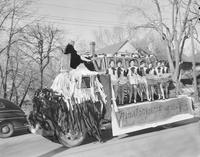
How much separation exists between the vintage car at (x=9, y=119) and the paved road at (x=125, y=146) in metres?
0.43

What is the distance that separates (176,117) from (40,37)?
22216 millimetres

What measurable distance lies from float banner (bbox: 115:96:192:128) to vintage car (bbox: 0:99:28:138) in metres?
3.87

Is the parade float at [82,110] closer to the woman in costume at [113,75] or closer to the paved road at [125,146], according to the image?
the woman in costume at [113,75]

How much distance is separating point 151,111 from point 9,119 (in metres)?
5.17

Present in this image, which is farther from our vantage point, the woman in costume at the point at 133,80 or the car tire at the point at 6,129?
the car tire at the point at 6,129

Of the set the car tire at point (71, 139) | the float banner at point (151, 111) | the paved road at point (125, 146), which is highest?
the float banner at point (151, 111)

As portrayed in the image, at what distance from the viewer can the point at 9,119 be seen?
8906 millimetres

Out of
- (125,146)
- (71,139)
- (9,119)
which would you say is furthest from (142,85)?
(9,119)

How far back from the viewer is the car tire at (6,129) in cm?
880

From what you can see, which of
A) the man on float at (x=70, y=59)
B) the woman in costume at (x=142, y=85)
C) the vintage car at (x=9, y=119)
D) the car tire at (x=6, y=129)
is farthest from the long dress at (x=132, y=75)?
the car tire at (x=6, y=129)

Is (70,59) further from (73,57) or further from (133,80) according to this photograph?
(133,80)

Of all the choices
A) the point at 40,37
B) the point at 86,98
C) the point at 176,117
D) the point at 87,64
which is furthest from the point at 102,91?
the point at 40,37

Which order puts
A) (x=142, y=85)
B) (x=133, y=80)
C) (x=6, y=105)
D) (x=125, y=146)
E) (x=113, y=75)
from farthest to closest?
1. (x=6, y=105)
2. (x=142, y=85)
3. (x=133, y=80)
4. (x=113, y=75)
5. (x=125, y=146)

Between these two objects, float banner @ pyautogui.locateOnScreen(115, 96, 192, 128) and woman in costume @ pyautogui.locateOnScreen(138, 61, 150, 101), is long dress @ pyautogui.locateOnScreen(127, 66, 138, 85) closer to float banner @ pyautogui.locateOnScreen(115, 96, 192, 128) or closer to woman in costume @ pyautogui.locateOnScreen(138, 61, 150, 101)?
woman in costume @ pyautogui.locateOnScreen(138, 61, 150, 101)
